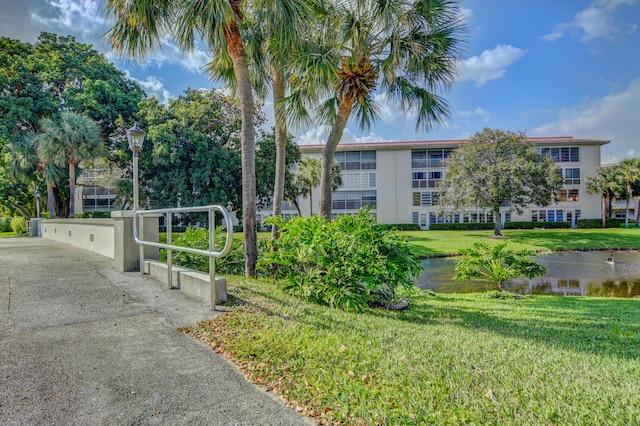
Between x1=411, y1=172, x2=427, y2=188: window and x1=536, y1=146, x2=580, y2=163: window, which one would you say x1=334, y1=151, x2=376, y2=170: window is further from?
x1=536, y1=146, x2=580, y2=163: window

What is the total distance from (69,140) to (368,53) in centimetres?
2059

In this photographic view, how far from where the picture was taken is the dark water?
40.3 ft

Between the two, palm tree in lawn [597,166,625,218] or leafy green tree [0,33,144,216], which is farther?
palm tree in lawn [597,166,625,218]

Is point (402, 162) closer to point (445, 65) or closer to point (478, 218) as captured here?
point (478, 218)

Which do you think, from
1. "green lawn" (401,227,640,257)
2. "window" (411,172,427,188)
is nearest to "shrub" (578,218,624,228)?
"green lawn" (401,227,640,257)

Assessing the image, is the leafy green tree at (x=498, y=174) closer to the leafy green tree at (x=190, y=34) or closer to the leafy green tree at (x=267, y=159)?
the leafy green tree at (x=267, y=159)

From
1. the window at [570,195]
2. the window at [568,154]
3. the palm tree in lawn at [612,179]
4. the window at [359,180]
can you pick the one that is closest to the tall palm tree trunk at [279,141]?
the window at [359,180]

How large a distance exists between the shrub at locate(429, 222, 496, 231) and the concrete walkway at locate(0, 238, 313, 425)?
120 ft

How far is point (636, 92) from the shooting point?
18188 mm

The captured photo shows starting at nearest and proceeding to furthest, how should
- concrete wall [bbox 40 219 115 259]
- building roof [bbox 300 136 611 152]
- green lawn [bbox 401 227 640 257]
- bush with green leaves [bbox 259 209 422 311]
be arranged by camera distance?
bush with green leaves [bbox 259 209 422 311] < concrete wall [bbox 40 219 115 259] < green lawn [bbox 401 227 640 257] < building roof [bbox 300 136 611 152]

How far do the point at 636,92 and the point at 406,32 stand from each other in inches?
672

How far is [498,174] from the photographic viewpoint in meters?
26.6

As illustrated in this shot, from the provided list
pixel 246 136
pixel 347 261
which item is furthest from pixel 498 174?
pixel 347 261

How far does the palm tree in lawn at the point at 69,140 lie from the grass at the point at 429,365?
2229 cm
